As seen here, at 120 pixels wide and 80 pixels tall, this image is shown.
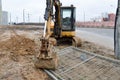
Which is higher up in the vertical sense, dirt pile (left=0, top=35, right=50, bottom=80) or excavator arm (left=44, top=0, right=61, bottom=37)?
excavator arm (left=44, top=0, right=61, bottom=37)

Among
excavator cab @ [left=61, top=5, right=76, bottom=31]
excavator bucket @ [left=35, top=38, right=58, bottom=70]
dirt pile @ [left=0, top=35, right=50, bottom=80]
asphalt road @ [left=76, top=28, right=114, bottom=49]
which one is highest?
excavator cab @ [left=61, top=5, right=76, bottom=31]

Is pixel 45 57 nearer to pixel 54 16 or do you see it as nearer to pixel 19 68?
pixel 19 68

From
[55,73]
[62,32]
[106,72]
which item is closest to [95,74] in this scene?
[106,72]

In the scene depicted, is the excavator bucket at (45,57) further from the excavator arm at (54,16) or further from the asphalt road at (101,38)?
the asphalt road at (101,38)

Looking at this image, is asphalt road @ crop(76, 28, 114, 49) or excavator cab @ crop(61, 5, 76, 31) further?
asphalt road @ crop(76, 28, 114, 49)

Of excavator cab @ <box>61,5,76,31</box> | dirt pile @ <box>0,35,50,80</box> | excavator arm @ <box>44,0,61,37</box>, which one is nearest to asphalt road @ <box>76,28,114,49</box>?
excavator cab @ <box>61,5,76,31</box>

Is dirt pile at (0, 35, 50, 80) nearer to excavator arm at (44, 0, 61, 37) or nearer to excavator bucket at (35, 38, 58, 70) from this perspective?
excavator bucket at (35, 38, 58, 70)

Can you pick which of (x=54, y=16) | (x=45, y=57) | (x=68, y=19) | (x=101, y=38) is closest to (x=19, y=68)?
(x=45, y=57)

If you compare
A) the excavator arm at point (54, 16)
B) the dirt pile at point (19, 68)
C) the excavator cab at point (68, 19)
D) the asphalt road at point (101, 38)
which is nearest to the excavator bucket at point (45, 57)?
the dirt pile at point (19, 68)

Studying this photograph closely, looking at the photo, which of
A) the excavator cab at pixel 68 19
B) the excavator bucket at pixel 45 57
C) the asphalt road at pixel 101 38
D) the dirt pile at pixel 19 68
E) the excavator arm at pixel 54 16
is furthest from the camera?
the asphalt road at pixel 101 38

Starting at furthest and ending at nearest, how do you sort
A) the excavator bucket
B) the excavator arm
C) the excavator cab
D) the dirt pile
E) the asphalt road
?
the asphalt road
the excavator cab
the excavator arm
the excavator bucket
the dirt pile

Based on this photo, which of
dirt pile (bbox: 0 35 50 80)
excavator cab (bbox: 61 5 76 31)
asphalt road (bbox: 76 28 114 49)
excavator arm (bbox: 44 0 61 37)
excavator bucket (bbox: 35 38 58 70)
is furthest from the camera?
asphalt road (bbox: 76 28 114 49)

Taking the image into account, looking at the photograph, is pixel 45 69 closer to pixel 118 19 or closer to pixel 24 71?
pixel 24 71

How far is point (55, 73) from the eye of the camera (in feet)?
37.2
